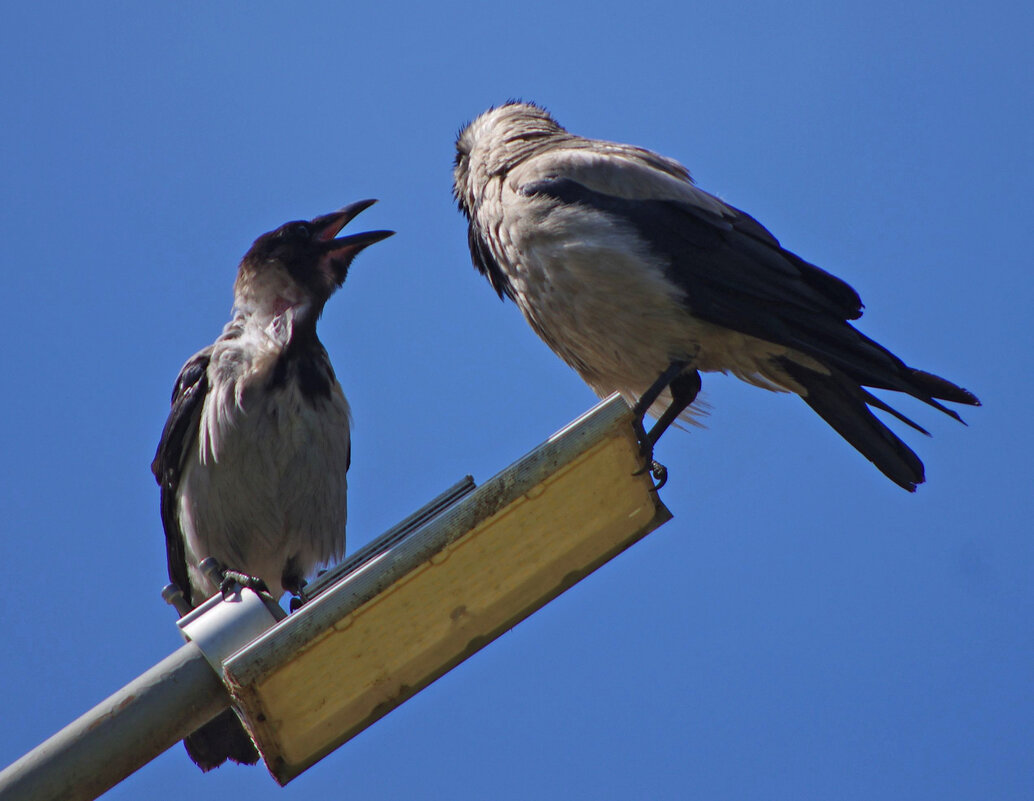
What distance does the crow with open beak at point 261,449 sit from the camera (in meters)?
5.33

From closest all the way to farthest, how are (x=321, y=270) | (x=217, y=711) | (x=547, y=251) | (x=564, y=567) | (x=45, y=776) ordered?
(x=45, y=776), (x=217, y=711), (x=564, y=567), (x=547, y=251), (x=321, y=270)

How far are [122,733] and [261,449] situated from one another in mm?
2657

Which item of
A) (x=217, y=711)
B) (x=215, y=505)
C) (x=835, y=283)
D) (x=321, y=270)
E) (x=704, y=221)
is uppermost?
(x=321, y=270)

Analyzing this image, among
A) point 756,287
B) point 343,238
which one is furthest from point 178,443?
point 756,287

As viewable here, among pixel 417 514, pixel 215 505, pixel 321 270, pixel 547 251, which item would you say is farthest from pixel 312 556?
pixel 417 514

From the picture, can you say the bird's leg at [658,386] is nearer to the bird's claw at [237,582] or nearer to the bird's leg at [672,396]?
the bird's leg at [672,396]

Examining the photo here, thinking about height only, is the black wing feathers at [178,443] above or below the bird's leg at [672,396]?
above

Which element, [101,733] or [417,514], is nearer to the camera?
[101,733]

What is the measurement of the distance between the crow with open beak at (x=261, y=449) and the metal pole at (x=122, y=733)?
2.41 metres

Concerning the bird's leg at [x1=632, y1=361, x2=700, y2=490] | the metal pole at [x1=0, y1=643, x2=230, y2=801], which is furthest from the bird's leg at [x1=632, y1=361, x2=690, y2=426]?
the metal pole at [x1=0, y1=643, x2=230, y2=801]

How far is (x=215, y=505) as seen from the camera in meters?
5.36

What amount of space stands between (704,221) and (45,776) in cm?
332

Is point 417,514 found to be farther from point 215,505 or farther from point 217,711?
point 215,505

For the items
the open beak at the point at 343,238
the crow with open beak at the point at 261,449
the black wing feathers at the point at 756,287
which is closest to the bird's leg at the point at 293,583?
the crow with open beak at the point at 261,449
